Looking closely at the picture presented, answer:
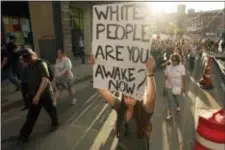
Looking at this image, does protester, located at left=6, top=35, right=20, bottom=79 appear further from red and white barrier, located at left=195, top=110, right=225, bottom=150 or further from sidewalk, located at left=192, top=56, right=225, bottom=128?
red and white barrier, located at left=195, top=110, right=225, bottom=150

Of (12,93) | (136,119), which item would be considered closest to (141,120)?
(136,119)

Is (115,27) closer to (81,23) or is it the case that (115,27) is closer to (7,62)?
(7,62)

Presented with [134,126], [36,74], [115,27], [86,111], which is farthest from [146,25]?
[86,111]

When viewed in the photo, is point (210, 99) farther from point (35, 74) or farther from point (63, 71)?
point (35, 74)

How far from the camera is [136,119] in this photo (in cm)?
262

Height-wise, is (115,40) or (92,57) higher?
(115,40)

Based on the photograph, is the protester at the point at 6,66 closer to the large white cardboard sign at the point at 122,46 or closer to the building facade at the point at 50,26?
the building facade at the point at 50,26

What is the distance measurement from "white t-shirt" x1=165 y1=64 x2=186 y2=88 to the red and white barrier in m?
2.89

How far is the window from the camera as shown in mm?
16766

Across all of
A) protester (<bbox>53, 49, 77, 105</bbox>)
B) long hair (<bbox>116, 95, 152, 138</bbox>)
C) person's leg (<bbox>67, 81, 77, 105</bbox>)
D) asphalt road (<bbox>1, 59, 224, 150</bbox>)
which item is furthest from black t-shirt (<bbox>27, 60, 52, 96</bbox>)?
long hair (<bbox>116, 95, 152, 138</bbox>)

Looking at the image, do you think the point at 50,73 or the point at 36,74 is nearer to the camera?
the point at 36,74

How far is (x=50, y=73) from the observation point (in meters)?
5.33

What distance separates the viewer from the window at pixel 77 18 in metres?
16.8

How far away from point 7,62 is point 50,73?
3.77m
